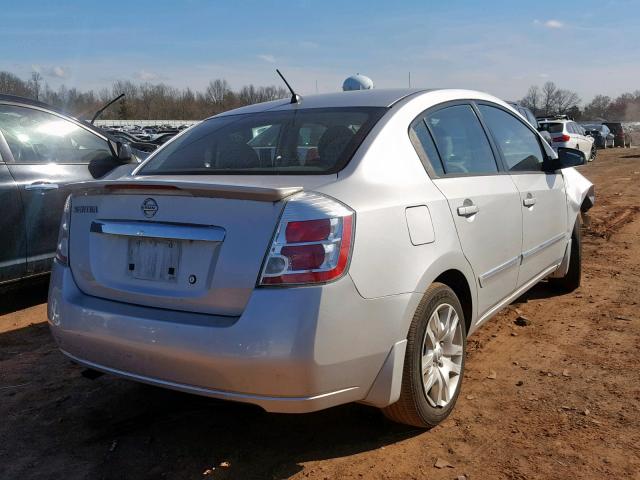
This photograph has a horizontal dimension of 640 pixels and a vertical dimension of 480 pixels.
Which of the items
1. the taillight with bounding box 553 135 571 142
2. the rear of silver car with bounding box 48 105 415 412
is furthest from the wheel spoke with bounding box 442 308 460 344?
the taillight with bounding box 553 135 571 142

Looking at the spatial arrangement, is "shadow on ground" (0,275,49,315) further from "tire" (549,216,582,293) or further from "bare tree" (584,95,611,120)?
"bare tree" (584,95,611,120)

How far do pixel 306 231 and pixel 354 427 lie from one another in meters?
1.23

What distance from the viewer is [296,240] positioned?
231 cm

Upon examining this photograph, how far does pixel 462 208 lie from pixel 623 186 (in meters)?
12.6

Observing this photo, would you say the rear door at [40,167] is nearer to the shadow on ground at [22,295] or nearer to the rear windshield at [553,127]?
the shadow on ground at [22,295]

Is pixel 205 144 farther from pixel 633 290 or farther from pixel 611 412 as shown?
pixel 633 290

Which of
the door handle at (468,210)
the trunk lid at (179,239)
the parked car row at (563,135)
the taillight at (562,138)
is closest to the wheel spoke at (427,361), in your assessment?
the door handle at (468,210)

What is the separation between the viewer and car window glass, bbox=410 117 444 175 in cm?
308

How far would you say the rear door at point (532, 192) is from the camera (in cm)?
393

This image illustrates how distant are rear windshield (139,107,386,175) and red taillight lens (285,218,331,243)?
0.46 meters

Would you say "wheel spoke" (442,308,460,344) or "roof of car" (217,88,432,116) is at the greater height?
"roof of car" (217,88,432,116)

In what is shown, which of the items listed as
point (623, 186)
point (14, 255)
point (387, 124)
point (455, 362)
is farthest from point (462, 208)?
point (623, 186)

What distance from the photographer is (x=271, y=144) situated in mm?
3225

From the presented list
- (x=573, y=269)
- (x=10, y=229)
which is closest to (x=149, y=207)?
(x=10, y=229)
